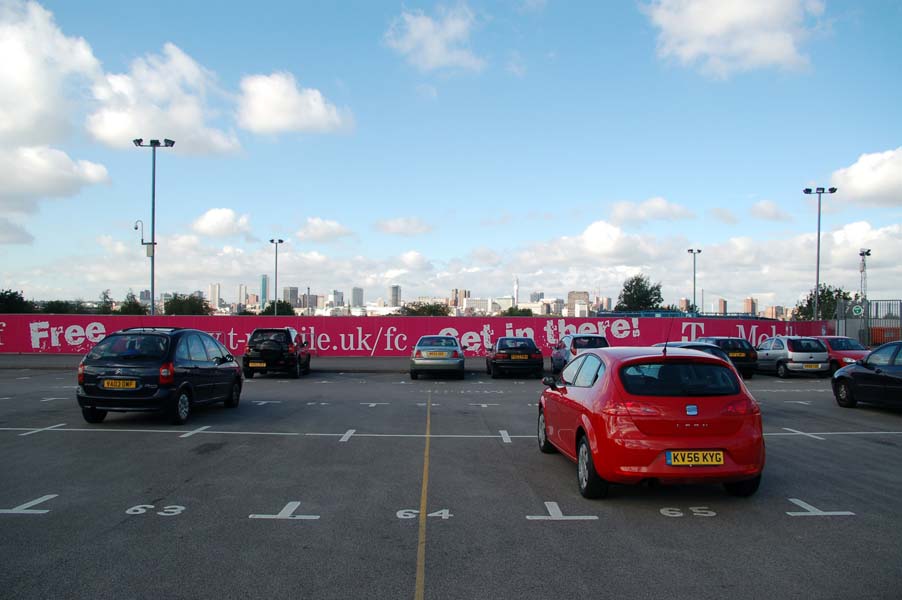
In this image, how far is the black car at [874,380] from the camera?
45.8 feet

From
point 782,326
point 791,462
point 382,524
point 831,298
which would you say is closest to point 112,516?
point 382,524

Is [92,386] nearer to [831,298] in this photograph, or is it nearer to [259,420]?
[259,420]

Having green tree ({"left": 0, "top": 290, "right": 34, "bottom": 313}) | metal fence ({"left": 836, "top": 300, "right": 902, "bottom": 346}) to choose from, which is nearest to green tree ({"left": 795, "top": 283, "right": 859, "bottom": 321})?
metal fence ({"left": 836, "top": 300, "right": 902, "bottom": 346})

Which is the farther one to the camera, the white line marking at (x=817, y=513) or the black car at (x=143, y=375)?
the black car at (x=143, y=375)

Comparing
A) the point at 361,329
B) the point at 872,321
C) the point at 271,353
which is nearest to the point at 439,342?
the point at 271,353

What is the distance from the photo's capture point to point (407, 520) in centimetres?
630

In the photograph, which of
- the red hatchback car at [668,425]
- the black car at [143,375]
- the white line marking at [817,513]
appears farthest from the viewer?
the black car at [143,375]

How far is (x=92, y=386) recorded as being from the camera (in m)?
11.6

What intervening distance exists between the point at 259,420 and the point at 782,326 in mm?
34117

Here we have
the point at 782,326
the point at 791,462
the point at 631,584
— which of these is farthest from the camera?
the point at 782,326

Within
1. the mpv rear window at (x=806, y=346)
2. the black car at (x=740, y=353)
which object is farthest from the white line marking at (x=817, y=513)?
the mpv rear window at (x=806, y=346)

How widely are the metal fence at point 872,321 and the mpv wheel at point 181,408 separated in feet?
110

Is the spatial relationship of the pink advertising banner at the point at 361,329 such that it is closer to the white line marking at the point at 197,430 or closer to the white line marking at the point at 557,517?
the white line marking at the point at 197,430

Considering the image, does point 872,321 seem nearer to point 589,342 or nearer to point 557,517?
point 589,342
